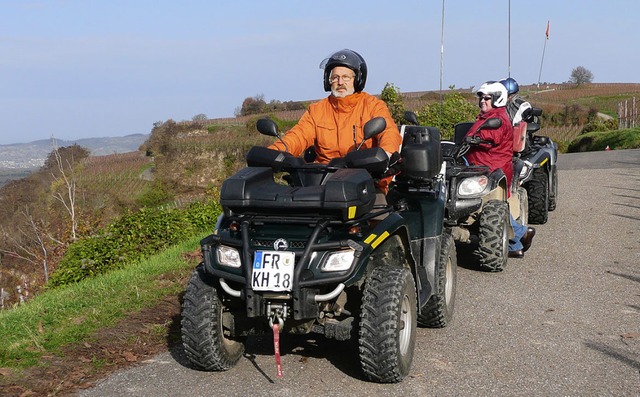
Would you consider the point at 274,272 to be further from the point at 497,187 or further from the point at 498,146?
the point at 498,146

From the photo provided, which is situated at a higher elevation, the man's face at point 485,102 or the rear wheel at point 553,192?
the man's face at point 485,102

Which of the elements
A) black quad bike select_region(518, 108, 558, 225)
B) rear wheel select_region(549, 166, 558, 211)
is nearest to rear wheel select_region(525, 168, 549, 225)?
black quad bike select_region(518, 108, 558, 225)

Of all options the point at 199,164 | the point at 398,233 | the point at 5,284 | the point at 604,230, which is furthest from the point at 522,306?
the point at 199,164

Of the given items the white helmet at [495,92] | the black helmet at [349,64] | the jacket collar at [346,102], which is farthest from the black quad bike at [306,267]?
the white helmet at [495,92]

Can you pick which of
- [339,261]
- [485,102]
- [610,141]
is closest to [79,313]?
[339,261]

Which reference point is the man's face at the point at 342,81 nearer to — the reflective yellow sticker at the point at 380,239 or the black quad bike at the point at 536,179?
the reflective yellow sticker at the point at 380,239

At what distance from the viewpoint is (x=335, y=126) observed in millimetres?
7039

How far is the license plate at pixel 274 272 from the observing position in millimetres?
5281

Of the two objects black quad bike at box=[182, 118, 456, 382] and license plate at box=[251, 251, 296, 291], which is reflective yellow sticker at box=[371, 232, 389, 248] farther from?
license plate at box=[251, 251, 296, 291]

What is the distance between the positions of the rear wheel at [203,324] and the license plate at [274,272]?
0.54 metres

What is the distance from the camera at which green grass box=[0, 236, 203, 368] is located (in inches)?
270

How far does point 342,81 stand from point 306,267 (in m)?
2.15

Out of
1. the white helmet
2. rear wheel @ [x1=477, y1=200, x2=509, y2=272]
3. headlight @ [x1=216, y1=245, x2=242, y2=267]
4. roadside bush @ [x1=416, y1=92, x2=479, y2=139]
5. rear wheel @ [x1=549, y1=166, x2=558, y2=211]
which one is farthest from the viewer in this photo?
roadside bush @ [x1=416, y1=92, x2=479, y2=139]

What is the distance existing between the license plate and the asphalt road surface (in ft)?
2.79
